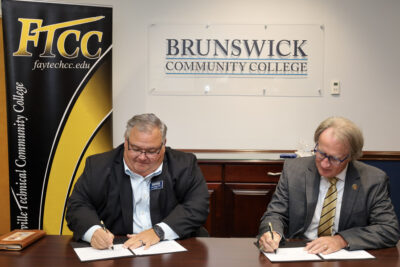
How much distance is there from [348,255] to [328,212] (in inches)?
17.2

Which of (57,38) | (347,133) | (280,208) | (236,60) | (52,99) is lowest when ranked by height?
(280,208)

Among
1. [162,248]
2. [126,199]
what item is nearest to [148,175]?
[126,199]

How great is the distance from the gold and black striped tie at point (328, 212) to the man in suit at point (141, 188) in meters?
0.67

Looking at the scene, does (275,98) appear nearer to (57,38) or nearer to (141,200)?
(57,38)

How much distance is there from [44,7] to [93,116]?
108 centimetres

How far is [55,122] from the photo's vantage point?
167 inches

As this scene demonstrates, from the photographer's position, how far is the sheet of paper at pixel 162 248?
2154 millimetres

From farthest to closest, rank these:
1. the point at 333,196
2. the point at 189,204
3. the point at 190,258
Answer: the point at 189,204 → the point at 333,196 → the point at 190,258

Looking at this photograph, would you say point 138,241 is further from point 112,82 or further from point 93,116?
point 112,82

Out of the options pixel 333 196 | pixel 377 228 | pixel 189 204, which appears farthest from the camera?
pixel 189 204

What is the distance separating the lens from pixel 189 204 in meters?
2.69

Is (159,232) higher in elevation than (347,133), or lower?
lower

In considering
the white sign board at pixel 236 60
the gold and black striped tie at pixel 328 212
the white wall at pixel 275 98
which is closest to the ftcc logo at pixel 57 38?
the white wall at pixel 275 98

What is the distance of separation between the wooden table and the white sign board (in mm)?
2721
